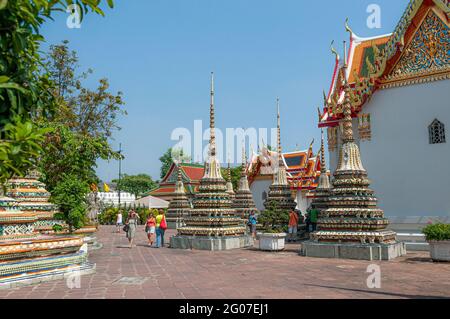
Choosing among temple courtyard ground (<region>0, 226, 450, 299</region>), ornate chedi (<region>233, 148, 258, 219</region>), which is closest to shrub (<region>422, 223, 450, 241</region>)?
temple courtyard ground (<region>0, 226, 450, 299</region>)

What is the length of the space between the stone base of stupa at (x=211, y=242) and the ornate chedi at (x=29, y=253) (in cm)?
546

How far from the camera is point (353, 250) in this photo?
12.4 metres

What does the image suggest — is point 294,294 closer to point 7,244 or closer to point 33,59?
point 33,59

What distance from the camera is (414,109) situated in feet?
51.7

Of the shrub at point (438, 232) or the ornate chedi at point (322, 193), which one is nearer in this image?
the shrub at point (438, 232)

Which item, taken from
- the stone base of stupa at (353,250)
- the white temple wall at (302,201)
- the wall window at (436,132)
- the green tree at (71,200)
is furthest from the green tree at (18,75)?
the white temple wall at (302,201)

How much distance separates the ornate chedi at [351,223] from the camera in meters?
12.4

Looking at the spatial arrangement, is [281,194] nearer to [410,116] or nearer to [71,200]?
[410,116]

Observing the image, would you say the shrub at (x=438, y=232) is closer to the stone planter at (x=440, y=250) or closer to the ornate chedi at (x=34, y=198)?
the stone planter at (x=440, y=250)

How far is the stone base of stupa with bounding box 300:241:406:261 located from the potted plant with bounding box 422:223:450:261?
→ 44.4 inches

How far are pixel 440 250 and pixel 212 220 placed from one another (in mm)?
7801

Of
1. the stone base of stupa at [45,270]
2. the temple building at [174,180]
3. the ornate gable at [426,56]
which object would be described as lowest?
the stone base of stupa at [45,270]

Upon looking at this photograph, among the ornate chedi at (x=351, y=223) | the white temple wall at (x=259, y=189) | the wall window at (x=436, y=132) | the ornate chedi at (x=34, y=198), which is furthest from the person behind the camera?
the white temple wall at (x=259, y=189)
